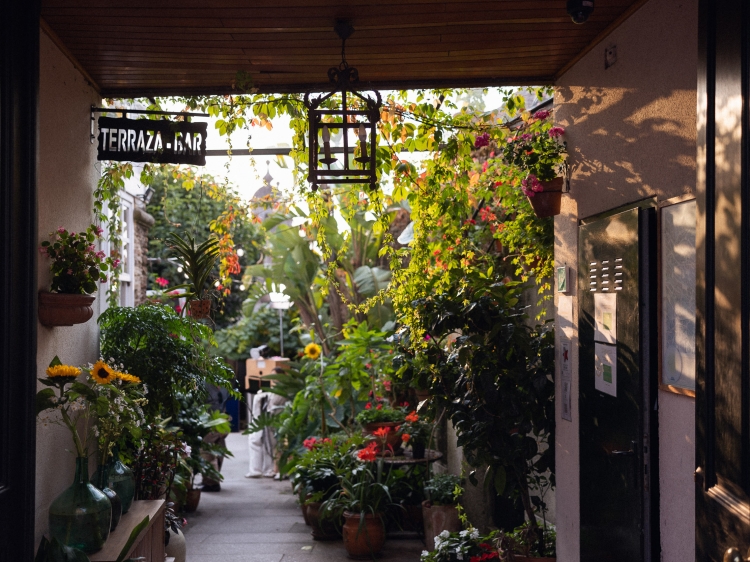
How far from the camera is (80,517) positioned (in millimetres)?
3412

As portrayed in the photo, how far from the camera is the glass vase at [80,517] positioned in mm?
3398

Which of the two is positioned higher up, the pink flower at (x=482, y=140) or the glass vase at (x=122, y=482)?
the pink flower at (x=482, y=140)

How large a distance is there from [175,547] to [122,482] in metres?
1.31

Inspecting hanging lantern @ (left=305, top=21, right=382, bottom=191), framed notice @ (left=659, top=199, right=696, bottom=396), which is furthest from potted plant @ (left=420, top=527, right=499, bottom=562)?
hanging lantern @ (left=305, top=21, right=382, bottom=191)

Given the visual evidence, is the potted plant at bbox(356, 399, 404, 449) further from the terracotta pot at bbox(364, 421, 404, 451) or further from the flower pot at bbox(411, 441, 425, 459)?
the flower pot at bbox(411, 441, 425, 459)

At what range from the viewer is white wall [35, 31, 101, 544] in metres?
3.60

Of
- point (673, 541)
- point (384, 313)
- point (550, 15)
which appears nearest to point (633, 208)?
point (550, 15)

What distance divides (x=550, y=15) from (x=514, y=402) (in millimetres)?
2294

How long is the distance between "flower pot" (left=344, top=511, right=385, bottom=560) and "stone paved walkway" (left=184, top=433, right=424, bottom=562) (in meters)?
0.10

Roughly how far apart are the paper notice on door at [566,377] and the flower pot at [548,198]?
74 centimetres

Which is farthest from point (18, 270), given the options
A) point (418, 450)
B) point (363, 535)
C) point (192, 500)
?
point (192, 500)

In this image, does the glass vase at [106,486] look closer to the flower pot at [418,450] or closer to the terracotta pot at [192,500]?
the flower pot at [418,450]

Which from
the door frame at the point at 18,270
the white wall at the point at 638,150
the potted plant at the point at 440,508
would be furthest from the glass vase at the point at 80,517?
the potted plant at the point at 440,508

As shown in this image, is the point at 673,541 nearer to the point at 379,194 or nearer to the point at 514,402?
the point at 514,402
